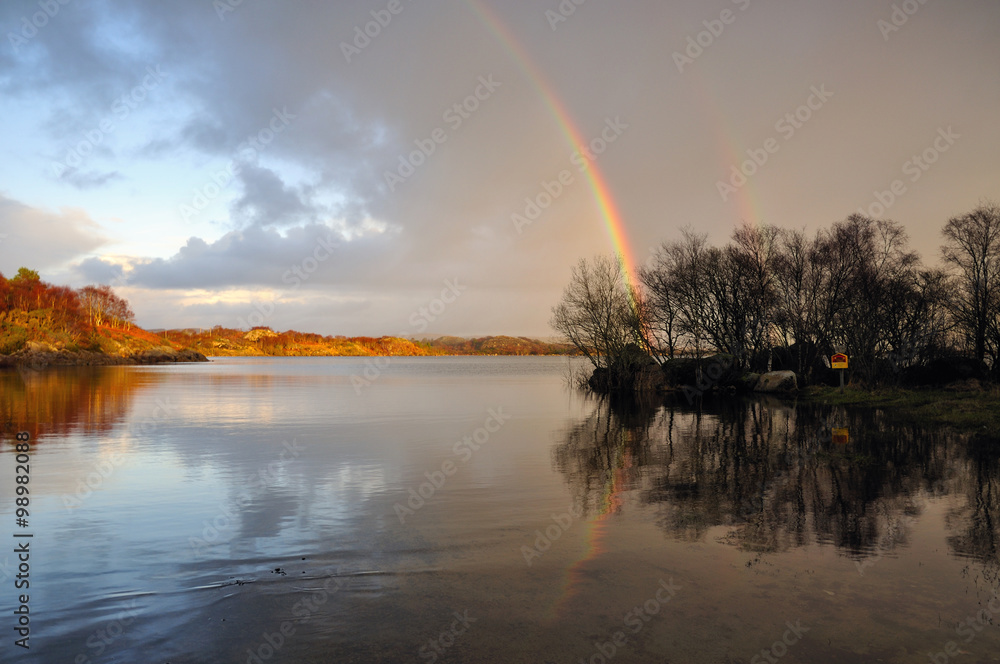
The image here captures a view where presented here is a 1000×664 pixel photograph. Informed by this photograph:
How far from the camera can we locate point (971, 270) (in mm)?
46469

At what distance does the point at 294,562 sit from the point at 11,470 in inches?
426

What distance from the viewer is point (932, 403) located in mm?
28062

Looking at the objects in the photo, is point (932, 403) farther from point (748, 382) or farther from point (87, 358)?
point (87, 358)

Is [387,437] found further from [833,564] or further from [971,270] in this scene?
[971,270]

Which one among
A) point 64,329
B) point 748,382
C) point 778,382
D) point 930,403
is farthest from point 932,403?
point 64,329

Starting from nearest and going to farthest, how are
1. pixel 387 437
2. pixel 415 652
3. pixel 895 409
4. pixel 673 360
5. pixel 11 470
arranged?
1. pixel 415 652
2. pixel 11 470
3. pixel 387 437
4. pixel 895 409
5. pixel 673 360

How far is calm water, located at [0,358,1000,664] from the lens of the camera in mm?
5781

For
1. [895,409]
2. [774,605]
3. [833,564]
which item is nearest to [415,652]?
[774,605]

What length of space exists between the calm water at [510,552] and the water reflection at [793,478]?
86 mm

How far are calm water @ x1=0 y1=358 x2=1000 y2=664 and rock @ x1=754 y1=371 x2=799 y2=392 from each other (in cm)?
2520

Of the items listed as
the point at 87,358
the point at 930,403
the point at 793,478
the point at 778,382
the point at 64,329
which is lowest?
the point at 793,478

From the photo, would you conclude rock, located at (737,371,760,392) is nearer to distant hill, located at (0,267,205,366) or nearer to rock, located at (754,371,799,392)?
rock, located at (754,371,799,392)

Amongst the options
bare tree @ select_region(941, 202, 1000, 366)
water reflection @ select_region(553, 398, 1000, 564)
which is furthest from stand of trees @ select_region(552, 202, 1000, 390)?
water reflection @ select_region(553, 398, 1000, 564)

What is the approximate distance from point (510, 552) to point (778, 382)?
41.0 m
